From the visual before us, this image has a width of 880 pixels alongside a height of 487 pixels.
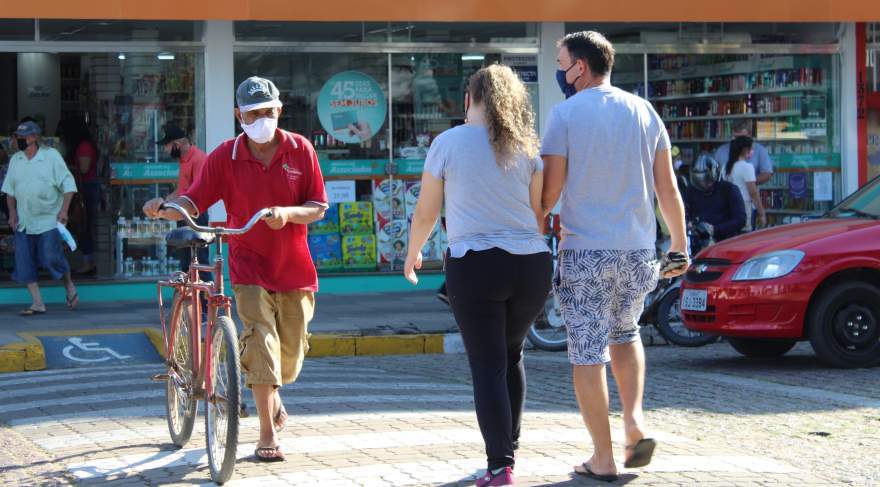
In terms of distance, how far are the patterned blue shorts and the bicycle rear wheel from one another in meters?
1.90

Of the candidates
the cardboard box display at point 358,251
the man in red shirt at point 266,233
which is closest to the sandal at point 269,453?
the man in red shirt at point 266,233

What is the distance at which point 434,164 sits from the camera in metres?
6.14

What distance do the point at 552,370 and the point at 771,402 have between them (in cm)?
216

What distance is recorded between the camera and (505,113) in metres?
6.06

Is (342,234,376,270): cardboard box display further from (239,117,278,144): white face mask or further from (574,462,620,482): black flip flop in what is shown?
(574,462,620,482): black flip flop

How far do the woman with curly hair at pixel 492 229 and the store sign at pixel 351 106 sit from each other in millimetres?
10099

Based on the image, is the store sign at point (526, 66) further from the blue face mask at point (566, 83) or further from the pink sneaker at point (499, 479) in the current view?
the pink sneaker at point (499, 479)

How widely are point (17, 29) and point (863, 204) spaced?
8964mm

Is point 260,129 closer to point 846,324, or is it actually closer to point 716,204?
point 846,324

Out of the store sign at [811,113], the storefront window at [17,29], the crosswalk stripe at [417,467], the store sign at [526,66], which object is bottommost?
the crosswalk stripe at [417,467]

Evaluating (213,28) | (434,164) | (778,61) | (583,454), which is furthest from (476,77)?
(778,61)

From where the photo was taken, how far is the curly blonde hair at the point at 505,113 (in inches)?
238

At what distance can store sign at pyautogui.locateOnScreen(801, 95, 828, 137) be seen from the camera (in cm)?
1786

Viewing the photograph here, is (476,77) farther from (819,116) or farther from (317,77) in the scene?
(819,116)
